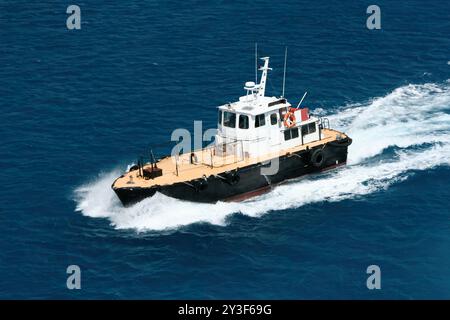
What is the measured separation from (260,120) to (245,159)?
2.65 m

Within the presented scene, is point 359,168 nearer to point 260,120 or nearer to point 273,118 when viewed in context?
point 273,118

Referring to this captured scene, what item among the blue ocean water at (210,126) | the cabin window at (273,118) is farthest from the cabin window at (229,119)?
the blue ocean water at (210,126)

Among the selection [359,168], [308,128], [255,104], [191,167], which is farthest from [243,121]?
[359,168]

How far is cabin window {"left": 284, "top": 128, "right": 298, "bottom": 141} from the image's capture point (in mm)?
59812

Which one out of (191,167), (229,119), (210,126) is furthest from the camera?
(210,126)

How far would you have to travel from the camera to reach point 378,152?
208 feet

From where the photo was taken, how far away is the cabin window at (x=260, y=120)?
58000 millimetres

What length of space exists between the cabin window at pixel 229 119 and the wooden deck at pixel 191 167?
1.97 metres

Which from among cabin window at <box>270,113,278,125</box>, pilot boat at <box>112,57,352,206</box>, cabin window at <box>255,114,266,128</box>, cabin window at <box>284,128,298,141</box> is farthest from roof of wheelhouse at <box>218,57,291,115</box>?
cabin window at <box>284,128,298,141</box>

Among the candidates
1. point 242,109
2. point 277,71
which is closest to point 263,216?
point 242,109

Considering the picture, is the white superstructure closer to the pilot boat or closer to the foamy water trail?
the pilot boat

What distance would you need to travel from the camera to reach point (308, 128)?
2403 inches
